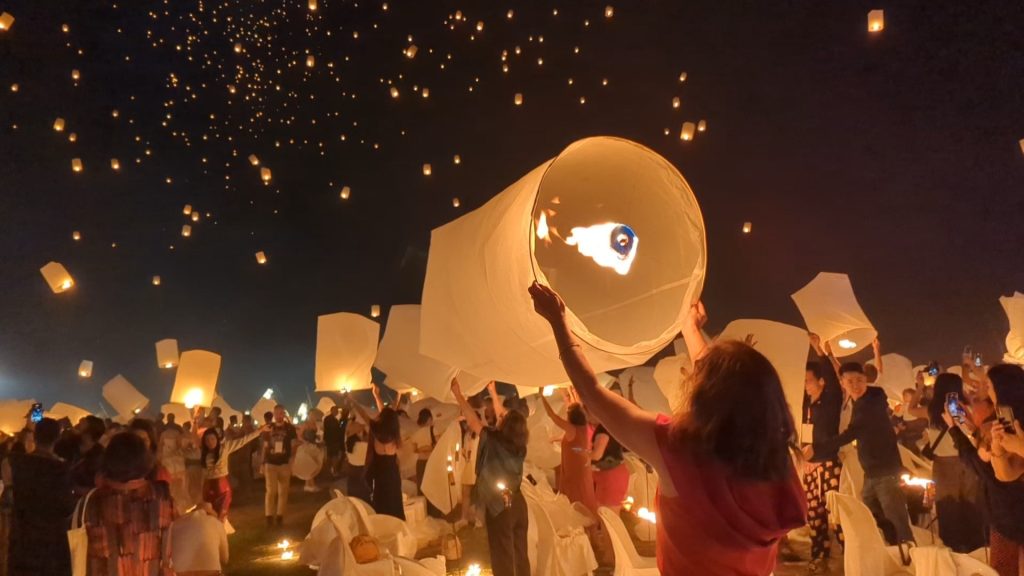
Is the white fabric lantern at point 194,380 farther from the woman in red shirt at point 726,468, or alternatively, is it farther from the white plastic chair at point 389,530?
the woman in red shirt at point 726,468

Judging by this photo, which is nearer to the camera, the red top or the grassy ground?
the red top

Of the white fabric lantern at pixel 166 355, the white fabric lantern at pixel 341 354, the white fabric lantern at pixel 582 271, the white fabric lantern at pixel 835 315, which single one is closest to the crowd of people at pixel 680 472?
the white fabric lantern at pixel 582 271

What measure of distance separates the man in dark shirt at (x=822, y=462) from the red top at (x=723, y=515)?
4.82m

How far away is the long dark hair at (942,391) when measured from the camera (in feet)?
18.4

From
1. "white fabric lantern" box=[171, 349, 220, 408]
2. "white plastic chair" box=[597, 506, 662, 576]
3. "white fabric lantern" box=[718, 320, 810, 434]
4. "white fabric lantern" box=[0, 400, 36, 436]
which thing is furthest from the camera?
"white fabric lantern" box=[0, 400, 36, 436]

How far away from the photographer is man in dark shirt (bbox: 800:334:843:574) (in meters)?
6.25

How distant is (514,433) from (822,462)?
304 centimetres

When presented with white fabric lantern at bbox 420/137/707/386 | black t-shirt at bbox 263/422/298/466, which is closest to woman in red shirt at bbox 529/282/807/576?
white fabric lantern at bbox 420/137/707/386

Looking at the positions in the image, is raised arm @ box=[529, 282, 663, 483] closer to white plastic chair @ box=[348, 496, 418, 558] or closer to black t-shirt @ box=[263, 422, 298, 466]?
white plastic chair @ box=[348, 496, 418, 558]

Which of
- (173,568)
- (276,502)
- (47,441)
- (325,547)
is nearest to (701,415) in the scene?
(173,568)

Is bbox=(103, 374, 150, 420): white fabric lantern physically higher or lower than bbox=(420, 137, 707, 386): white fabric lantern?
higher

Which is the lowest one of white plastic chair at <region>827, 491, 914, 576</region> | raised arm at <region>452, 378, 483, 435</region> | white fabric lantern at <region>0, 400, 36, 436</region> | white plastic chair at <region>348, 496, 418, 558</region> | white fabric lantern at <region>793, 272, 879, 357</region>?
white plastic chair at <region>827, 491, 914, 576</region>

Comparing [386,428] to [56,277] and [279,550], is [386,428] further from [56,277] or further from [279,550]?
[56,277]

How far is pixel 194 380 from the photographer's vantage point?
10656 mm
